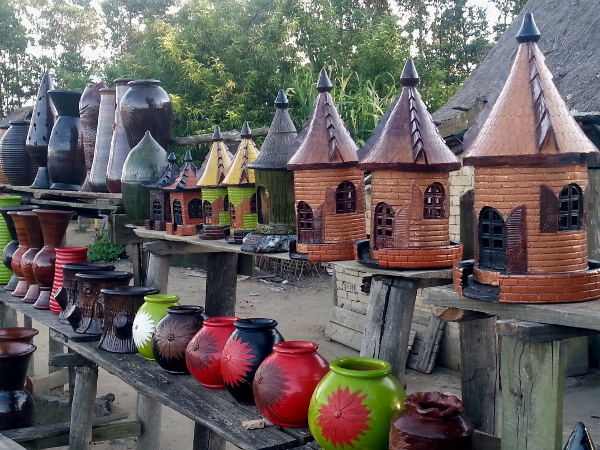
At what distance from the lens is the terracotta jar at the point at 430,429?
190 centimetres

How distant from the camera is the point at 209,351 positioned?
116 inches

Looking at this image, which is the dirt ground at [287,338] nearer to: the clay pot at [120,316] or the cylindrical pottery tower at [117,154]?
the clay pot at [120,316]

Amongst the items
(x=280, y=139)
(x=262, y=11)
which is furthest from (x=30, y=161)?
(x=262, y=11)

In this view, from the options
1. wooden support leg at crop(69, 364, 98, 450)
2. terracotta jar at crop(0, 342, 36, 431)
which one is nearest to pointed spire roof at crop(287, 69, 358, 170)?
wooden support leg at crop(69, 364, 98, 450)

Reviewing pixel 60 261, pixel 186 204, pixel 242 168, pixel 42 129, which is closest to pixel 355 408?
pixel 242 168

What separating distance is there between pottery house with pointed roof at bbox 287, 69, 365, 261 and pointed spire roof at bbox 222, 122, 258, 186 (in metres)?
0.54

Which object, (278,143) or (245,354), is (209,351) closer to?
(245,354)

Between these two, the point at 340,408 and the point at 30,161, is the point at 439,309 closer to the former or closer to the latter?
the point at 340,408

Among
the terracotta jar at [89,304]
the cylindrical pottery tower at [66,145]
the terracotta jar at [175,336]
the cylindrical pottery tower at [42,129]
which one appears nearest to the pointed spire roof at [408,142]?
the terracotta jar at [175,336]

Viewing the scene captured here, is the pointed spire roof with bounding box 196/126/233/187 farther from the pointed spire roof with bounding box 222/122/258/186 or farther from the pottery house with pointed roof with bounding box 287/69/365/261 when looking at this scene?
the pottery house with pointed roof with bounding box 287/69/365/261

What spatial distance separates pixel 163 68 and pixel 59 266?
1074 cm

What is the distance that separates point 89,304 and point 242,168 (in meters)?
1.42

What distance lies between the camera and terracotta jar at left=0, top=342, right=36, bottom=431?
4.21 m

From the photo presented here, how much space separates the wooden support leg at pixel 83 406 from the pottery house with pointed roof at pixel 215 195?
140cm
